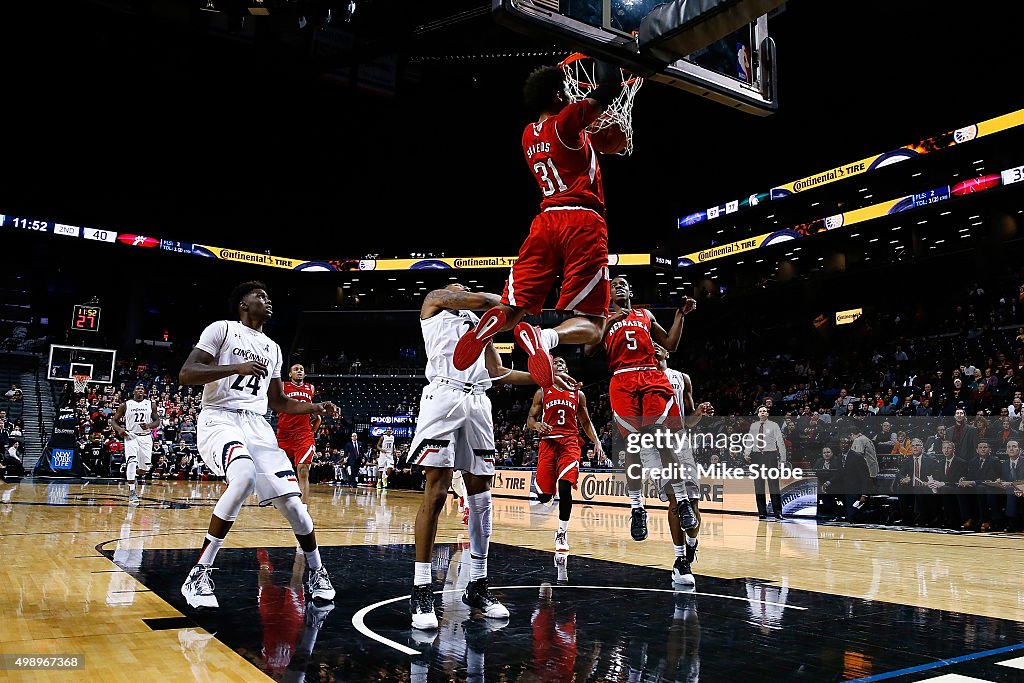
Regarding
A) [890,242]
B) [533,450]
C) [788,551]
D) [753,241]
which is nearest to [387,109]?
[533,450]

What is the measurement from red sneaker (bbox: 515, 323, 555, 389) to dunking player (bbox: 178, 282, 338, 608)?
64.7 inches

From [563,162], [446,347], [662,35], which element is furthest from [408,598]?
[662,35]

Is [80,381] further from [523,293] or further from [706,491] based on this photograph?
[523,293]

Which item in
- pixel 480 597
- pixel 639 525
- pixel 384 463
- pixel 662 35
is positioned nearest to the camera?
pixel 662 35

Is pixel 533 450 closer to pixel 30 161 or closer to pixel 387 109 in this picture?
pixel 387 109

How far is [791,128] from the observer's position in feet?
84.6

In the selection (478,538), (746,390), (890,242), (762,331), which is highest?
(890,242)

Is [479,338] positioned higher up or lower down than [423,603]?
higher up

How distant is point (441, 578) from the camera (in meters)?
6.13

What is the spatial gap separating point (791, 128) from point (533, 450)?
578 inches

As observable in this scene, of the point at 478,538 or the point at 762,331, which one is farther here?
the point at 762,331

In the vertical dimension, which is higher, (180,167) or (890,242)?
(180,167)

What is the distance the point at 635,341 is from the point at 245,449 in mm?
3750

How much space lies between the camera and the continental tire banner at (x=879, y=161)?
71.6 feet
